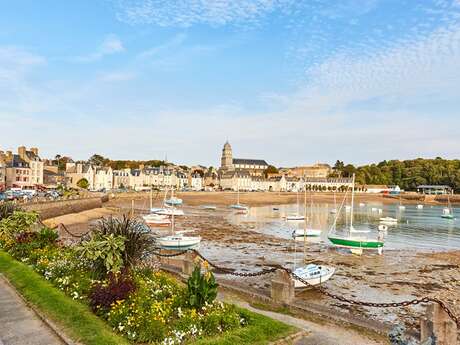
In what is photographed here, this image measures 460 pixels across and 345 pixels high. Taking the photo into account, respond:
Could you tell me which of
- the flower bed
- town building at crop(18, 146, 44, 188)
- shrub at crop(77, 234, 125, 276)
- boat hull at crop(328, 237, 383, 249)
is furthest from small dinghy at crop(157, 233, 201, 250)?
town building at crop(18, 146, 44, 188)

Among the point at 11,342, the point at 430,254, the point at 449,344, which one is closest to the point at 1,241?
the point at 11,342

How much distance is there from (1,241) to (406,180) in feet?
651

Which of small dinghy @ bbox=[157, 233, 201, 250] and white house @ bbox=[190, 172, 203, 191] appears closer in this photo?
small dinghy @ bbox=[157, 233, 201, 250]

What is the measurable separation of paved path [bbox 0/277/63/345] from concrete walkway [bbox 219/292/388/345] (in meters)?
6.06

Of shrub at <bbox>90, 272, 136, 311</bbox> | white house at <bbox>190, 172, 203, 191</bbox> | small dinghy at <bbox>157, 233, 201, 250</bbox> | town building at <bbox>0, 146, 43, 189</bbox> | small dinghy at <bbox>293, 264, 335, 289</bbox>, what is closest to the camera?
shrub at <bbox>90, 272, 136, 311</bbox>

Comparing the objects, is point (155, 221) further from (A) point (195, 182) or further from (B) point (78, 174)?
(A) point (195, 182)

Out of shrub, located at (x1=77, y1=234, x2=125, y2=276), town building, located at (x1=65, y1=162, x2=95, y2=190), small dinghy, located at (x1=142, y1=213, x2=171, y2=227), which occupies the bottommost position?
small dinghy, located at (x1=142, y1=213, x2=171, y2=227)

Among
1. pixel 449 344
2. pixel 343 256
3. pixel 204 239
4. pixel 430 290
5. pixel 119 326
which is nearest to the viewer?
pixel 449 344

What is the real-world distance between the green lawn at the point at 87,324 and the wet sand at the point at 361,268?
4.33 meters

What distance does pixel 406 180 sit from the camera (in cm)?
19538

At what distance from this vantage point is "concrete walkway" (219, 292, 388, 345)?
10555 millimetres

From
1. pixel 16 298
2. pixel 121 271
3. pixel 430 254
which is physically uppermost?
pixel 121 271

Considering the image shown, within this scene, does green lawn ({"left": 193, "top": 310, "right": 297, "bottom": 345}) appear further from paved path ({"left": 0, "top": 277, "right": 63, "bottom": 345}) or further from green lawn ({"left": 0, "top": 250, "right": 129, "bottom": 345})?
paved path ({"left": 0, "top": 277, "right": 63, "bottom": 345})

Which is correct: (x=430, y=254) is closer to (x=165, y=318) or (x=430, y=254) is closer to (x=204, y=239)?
(x=204, y=239)
